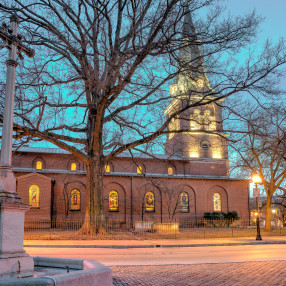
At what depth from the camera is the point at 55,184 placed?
1620 inches

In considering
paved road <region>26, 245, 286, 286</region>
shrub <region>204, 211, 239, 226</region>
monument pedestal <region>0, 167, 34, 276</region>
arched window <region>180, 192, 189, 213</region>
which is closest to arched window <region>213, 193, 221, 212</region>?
shrub <region>204, 211, 239, 226</region>

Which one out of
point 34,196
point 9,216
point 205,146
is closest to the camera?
point 9,216

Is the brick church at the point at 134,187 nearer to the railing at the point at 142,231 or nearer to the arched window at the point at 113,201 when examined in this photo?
the arched window at the point at 113,201

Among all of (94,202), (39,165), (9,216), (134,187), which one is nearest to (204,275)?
(9,216)

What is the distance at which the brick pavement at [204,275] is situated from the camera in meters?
7.60

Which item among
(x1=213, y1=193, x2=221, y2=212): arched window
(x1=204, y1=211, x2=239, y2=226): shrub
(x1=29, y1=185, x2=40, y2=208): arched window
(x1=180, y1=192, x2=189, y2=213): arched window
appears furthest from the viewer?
(x1=213, y1=193, x2=221, y2=212): arched window

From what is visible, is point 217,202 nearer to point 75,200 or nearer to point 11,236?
point 75,200

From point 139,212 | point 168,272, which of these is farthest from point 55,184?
point 168,272

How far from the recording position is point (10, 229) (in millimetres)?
6230

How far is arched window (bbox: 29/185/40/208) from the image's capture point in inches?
1523

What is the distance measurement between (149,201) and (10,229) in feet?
129

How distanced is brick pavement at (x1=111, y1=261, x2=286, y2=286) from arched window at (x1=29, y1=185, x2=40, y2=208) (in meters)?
31.2

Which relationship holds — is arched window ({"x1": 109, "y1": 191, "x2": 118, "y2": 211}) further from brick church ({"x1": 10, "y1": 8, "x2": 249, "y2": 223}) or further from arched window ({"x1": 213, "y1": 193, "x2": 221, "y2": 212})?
arched window ({"x1": 213, "y1": 193, "x2": 221, "y2": 212})

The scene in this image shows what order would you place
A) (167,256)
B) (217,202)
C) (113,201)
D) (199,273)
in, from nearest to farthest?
(199,273) < (167,256) < (113,201) < (217,202)
